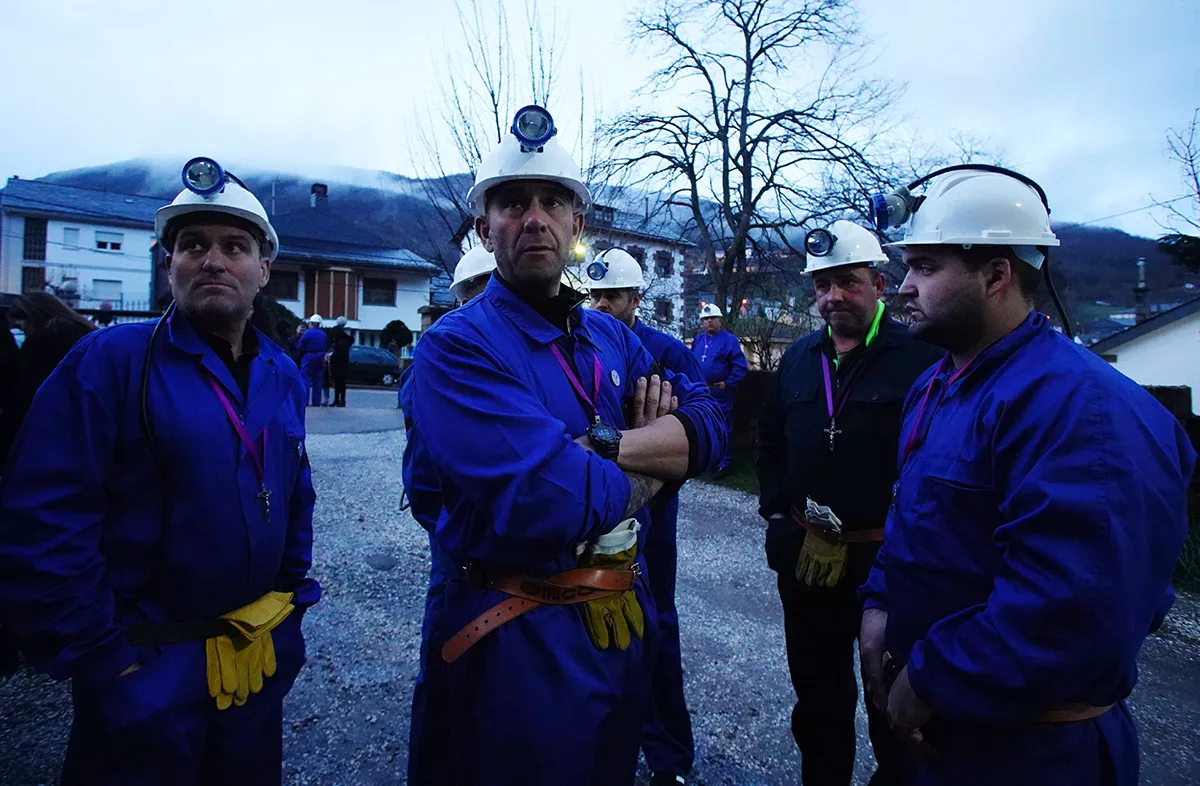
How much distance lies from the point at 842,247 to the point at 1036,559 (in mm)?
2118

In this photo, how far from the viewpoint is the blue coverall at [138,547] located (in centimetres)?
164

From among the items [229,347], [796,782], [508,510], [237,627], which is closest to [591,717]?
[508,510]

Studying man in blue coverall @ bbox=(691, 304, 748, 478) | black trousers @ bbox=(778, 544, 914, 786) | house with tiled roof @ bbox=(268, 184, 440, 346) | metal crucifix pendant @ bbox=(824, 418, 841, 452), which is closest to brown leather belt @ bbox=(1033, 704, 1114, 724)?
black trousers @ bbox=(778, 544, 914, 786)

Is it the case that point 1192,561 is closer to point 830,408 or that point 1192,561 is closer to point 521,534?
point 830,408

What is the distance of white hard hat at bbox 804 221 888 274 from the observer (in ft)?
10.1

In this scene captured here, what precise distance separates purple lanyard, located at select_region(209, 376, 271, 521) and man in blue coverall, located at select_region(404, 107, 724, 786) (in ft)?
1.99

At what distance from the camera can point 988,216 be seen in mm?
1686

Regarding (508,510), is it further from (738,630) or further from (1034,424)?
(738,630)

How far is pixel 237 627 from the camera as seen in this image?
6.25ft

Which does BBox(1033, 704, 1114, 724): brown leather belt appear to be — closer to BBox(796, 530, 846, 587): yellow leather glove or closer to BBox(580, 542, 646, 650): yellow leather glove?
BBox(580, 542, 646, 650): yellow leather glove

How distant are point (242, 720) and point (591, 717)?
1158 millimetres

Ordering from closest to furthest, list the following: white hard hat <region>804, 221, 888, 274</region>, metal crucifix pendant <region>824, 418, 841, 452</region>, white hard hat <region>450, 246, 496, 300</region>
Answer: metal crucifix pendant <region>824, 418, 841, 452</region> → white hard hat <region>804, 221, 888, 274</region> → white hard hat <region>450, 246, 496, 300</region>

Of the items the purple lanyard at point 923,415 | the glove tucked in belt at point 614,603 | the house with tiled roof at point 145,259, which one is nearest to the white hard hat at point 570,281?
the glove tucked in belt at point 614,603

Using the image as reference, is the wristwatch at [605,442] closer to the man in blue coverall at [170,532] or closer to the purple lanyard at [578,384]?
the purple lanyard at [578,384]
